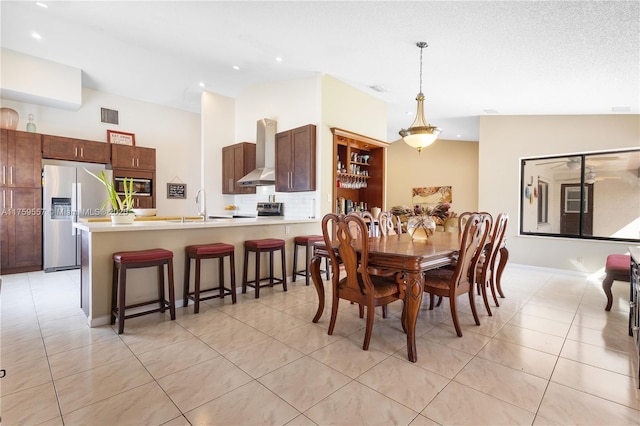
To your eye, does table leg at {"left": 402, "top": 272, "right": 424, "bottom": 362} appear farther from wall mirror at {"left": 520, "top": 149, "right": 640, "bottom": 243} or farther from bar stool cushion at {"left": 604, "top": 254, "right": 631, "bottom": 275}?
wall mirror at {"left": 520, "top": 149, "right": 640, "bottom": 243}

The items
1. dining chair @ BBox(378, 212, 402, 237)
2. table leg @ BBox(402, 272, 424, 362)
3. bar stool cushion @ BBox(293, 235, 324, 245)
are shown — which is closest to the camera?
table leg @ BBox(402, 272, 424, 362)

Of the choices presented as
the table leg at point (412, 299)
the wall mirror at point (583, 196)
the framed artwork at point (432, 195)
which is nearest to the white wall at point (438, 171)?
the framed artwork at point (432, 195)

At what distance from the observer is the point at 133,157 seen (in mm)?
6266

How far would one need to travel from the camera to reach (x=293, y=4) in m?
3.03

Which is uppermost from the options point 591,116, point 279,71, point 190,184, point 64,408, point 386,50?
point 279,71

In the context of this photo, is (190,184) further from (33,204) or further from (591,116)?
(591,116)

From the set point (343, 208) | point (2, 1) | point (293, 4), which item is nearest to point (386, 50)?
point (293, 4)

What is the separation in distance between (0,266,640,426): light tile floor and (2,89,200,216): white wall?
3946 millimetres

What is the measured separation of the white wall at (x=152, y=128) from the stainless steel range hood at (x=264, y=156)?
2359 mm

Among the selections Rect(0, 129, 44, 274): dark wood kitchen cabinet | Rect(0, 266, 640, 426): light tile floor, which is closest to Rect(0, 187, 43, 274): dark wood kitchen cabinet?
Rect(0, 129, 44, 274): dark wood kitchen cabinet

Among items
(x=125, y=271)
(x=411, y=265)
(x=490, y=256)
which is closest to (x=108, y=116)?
(x=125, y=271)

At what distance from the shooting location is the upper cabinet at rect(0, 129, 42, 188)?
4.85 metres

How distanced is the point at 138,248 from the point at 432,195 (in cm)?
783

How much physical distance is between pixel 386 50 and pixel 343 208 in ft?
8.76
